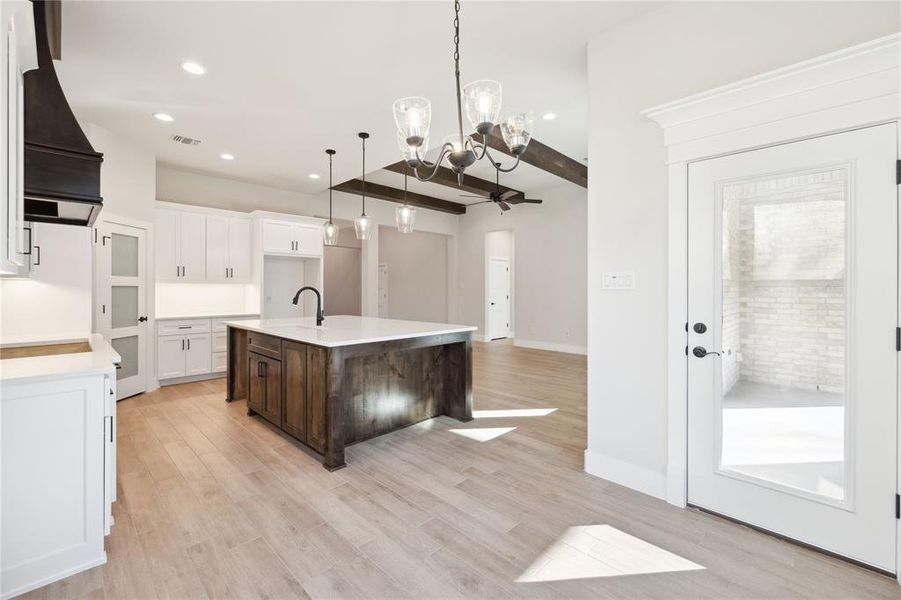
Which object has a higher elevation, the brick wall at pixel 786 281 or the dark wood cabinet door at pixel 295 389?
the brick wall at pixel 786 281

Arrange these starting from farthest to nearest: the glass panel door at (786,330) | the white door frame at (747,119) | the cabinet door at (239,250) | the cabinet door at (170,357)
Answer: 1. the cabinet door at (239,250)
2. the cabinet door at (170,357)
3. the glass panel door at (786,330)
4. the white door frame at (747,119)

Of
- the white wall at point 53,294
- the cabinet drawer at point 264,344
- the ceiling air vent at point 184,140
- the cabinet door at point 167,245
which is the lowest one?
the cabinet drawer at point 264,344

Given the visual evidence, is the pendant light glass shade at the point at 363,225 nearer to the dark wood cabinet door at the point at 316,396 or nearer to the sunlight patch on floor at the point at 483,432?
the dark wood cabinet door at the point at 316,396

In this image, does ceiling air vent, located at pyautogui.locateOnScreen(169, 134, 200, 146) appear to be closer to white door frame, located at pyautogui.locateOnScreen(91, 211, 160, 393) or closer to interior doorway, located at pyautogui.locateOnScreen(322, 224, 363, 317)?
white door frame, located at pyautogui.locateOnScreen(91, 211, 160, 393)

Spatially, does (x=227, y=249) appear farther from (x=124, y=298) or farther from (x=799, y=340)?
(x=799, y=340)

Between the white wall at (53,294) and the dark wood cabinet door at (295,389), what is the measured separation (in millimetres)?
1608

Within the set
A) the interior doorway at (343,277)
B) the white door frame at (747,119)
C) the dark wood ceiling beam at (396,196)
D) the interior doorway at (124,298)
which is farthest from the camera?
the interior doorway at (343,277)

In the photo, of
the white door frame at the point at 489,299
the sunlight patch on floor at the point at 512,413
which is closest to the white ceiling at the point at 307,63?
the sunlight patch on floor at the point at 512,413

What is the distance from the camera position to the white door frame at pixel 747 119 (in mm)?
1680

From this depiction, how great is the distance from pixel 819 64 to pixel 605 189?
42.2 inches

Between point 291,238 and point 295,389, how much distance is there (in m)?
3.57

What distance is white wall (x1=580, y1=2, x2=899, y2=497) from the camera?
6.81ft

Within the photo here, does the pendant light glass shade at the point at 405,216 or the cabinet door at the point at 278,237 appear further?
the cabinet door at the point at 278,237

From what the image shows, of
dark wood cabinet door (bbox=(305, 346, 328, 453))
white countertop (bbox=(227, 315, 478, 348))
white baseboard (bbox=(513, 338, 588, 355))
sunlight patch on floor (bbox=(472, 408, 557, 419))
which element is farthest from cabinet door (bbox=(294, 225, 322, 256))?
white baseboard (bbox=(513, 338, 588, 355))
